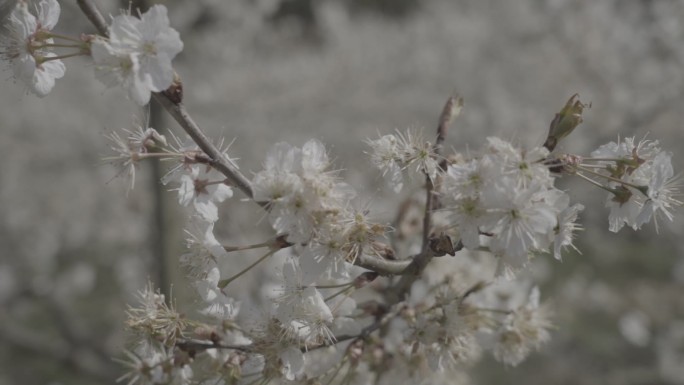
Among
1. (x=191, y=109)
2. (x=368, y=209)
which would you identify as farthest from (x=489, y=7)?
(x=368, y=209)

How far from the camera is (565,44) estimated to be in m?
6.36

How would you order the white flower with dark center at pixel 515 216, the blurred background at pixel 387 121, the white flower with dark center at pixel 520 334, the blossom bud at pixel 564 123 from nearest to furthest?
the white flower with dark center at pixel 515 216
the blossom bud at pixel 564 123
the white flower with dark center at pixel 520 334
the blurred background at pixel 387 121

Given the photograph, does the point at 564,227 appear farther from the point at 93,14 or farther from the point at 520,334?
the point at 93,14

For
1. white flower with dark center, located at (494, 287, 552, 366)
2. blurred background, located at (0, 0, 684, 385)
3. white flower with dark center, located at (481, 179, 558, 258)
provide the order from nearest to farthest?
1. white flower with dark center, located at (481, 179, 558, 258)
2. white flower with dark center, located at (494, 287, 552, 366)
3. blurred background, located at (0, 0, 684, 385)

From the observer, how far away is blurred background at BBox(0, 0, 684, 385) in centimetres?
518

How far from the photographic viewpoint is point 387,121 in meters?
6.90

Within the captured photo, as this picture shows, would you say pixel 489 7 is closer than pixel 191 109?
No

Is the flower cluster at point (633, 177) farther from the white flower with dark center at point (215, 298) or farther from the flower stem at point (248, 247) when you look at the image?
the white flower with dark center at point (215, 298)

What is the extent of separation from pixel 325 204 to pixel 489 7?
8621mm

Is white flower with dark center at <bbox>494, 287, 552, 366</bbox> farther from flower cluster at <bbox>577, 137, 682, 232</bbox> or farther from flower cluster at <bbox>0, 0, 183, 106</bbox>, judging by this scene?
flower cluster at <bbox>0, 0, 183, 106</bbox>

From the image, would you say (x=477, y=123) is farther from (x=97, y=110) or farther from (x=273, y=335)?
(x=273, y=335)

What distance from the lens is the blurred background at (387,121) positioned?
518cm

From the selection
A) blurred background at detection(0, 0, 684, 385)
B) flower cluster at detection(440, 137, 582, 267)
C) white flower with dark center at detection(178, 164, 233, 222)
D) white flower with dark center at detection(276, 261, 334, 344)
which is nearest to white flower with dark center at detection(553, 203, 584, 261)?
flower cluster at detection(440, 137, 582, 267)

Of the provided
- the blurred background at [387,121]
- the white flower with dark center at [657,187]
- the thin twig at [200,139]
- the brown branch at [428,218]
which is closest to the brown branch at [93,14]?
the thin twig at [200,139]
